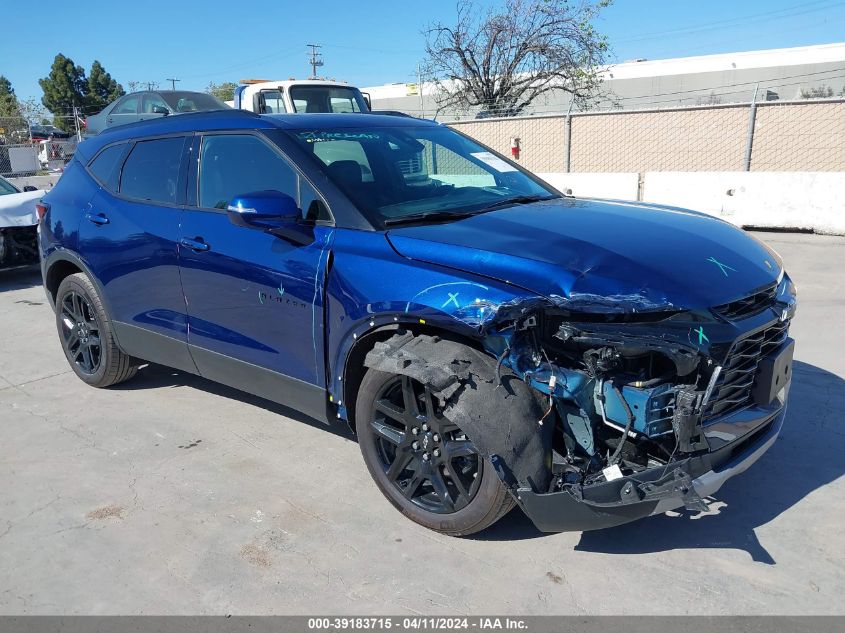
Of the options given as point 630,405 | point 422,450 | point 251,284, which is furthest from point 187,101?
point 630,405

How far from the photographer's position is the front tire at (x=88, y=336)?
507 cm

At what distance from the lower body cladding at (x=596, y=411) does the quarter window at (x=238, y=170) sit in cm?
138

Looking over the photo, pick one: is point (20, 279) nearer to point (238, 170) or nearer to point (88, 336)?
point (88, 336)

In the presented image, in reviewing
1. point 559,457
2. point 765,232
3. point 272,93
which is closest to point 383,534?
point 559,457

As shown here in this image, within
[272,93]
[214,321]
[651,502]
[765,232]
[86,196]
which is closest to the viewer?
[651,502]

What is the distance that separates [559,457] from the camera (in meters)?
2.86

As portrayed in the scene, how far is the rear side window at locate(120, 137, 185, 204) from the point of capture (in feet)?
14.4

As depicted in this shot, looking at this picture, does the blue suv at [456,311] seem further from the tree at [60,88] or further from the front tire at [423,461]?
the tree at [60,88]

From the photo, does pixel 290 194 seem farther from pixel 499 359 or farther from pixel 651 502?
pixel 651 502

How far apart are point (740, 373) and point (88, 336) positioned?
4.56 m

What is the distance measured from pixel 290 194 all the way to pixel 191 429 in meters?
1.84

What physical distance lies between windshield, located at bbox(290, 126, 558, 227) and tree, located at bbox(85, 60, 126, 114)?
69.3 m

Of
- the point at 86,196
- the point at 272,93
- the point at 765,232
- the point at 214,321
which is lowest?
the point at 765,232

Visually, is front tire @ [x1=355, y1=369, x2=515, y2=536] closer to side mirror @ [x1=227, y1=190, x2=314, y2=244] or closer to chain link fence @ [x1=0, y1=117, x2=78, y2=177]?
side mirror @ [x1=227, y1=190, x2=314, y2=244]
